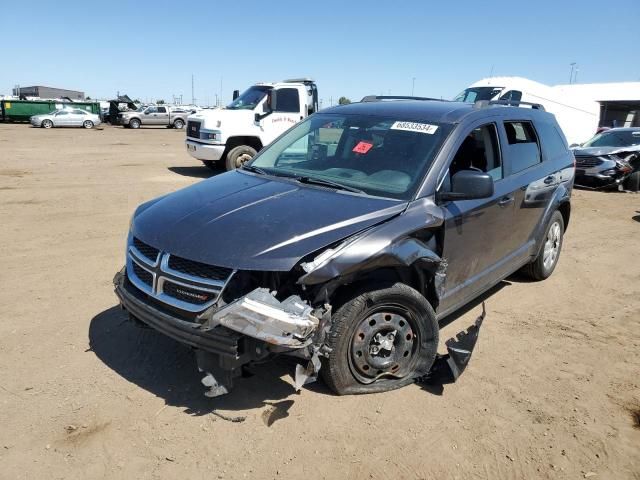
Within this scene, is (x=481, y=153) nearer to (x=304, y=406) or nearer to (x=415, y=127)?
(x=415, y=127)

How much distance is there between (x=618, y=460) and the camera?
292cm

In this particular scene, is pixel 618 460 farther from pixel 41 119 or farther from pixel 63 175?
pixel 41 119

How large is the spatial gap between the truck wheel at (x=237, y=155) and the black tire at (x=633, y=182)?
1005 cm

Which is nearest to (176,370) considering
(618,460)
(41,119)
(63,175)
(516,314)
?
(618,460)

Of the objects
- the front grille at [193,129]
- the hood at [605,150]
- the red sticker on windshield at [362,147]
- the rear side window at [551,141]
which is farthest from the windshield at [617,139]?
the red sticker on windshield at [362,147]

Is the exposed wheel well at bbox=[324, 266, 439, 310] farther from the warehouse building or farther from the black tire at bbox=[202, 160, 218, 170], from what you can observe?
the warehouse building

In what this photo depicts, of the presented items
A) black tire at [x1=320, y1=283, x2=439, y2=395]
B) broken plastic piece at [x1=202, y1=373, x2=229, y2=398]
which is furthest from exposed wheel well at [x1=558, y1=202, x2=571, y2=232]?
broken plastic piece at [x1=202, y1=373, x2=229, y2=398]

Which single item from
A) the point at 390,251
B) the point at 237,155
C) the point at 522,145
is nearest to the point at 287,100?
the point at 237,155

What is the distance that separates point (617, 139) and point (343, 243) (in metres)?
14.6

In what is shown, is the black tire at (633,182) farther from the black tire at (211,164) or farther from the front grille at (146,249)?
the front grille at (146,249)

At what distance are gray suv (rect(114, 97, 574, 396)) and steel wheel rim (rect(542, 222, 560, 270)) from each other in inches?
44.5

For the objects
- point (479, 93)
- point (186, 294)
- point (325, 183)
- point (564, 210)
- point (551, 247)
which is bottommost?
point (551, 247)

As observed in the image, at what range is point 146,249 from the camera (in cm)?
338

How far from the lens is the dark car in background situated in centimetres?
1345
